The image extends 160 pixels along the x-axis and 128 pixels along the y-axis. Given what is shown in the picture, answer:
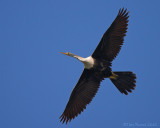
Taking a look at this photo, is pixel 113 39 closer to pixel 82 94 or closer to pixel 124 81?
pixel 124 81

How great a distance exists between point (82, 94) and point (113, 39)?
2.33 meters

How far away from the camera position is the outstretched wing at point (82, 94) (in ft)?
37.6

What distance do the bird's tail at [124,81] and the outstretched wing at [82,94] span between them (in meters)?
0.60

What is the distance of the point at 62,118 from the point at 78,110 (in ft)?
2.19

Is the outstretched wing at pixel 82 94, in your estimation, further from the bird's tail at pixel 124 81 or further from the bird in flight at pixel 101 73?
the bird's tail at pixel 124 81

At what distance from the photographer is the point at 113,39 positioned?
35.6 feet

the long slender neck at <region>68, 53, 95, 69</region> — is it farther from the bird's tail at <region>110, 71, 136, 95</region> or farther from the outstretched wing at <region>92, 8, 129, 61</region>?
the bird's tail at <region>110, 71, 136, 95</region>

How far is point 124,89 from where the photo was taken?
36.6ft

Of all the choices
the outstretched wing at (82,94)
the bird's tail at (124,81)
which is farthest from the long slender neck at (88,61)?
the bird's tail at (124,81)

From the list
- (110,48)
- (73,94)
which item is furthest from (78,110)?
(110,48)

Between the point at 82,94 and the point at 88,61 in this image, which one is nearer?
the point at 88,61

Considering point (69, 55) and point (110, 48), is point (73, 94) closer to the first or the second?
point (69, 55)

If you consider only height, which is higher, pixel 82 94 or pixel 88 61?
pixel 88 61

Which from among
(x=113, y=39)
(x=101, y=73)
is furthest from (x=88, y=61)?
(x=113, y=39)
